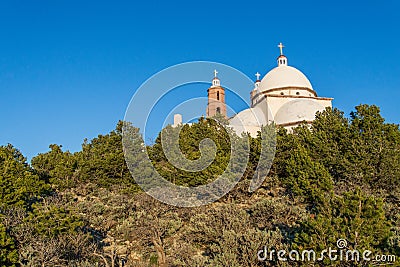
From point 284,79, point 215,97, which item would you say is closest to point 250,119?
point 284,79

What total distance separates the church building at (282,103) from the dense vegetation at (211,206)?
19.1 ft

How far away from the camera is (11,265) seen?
11.9 meters

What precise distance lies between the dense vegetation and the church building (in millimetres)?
5815

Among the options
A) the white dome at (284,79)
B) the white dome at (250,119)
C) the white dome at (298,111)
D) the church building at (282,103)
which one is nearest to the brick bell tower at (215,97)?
the church building at (282,103)

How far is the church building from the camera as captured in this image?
3319 centimetres

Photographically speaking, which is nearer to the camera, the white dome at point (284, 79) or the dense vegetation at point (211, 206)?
the dense vegetation at point (211, 206)

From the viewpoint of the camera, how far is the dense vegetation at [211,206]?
1105cm

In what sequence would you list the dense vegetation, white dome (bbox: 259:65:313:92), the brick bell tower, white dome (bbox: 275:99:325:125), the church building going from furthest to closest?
the brick bell tower < white dome (bbox: 259:65:313:92) < the church building < white dome (bbox: 275:99:325:125) < the dense vegetation

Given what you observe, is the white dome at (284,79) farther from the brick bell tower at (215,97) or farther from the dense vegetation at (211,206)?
the dense vegetation at (211,206)

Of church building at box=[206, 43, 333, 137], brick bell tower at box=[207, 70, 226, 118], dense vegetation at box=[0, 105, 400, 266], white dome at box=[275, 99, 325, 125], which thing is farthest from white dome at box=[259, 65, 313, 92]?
dense vegetation at box=[0, 105, 400, 266]

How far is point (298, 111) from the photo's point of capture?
3300 cm

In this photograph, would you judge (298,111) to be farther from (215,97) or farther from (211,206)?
(211,206)

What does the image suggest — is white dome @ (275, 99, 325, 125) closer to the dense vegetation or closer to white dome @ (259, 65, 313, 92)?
white dome @ (259, 65, 313, 92)

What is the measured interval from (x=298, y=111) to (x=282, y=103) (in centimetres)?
341
